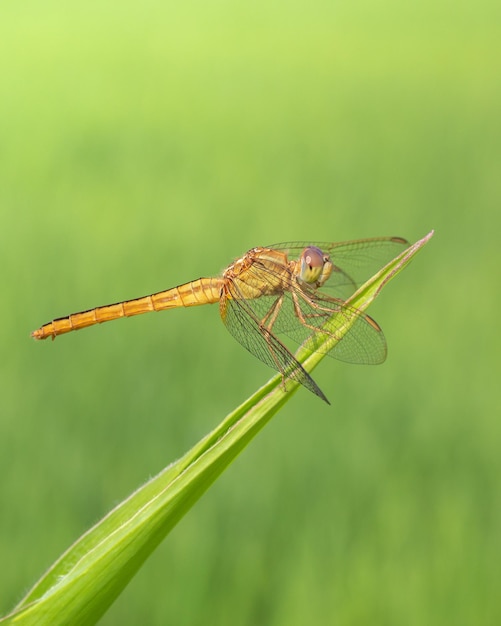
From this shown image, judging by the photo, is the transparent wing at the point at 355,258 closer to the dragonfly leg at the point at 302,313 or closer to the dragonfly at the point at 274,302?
the dragonfly at the point at 274,302

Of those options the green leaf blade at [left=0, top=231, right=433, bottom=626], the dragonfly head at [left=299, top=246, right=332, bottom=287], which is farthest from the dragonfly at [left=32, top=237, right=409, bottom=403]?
the green leaf blade at [left=0, top=231, right=433, bottom=626]

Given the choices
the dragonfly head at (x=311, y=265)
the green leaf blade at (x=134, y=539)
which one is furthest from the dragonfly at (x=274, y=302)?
the green leaf blade at (x=134, y=539)

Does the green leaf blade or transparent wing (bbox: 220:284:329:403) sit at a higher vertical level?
transparent wing (bbox: 220:284:329:403)

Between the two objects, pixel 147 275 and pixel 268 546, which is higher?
pixel 147 275

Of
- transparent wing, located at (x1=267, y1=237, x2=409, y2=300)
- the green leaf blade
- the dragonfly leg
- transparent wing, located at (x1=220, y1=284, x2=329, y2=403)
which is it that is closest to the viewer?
the green leaf blade

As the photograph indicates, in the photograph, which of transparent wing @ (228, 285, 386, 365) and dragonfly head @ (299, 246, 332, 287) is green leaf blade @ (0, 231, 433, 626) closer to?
transparent wing @ (228, 285, 386, 365)

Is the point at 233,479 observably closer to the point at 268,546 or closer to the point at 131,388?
the point at 268,546

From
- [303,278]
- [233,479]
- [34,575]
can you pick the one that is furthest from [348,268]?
[34,575]
